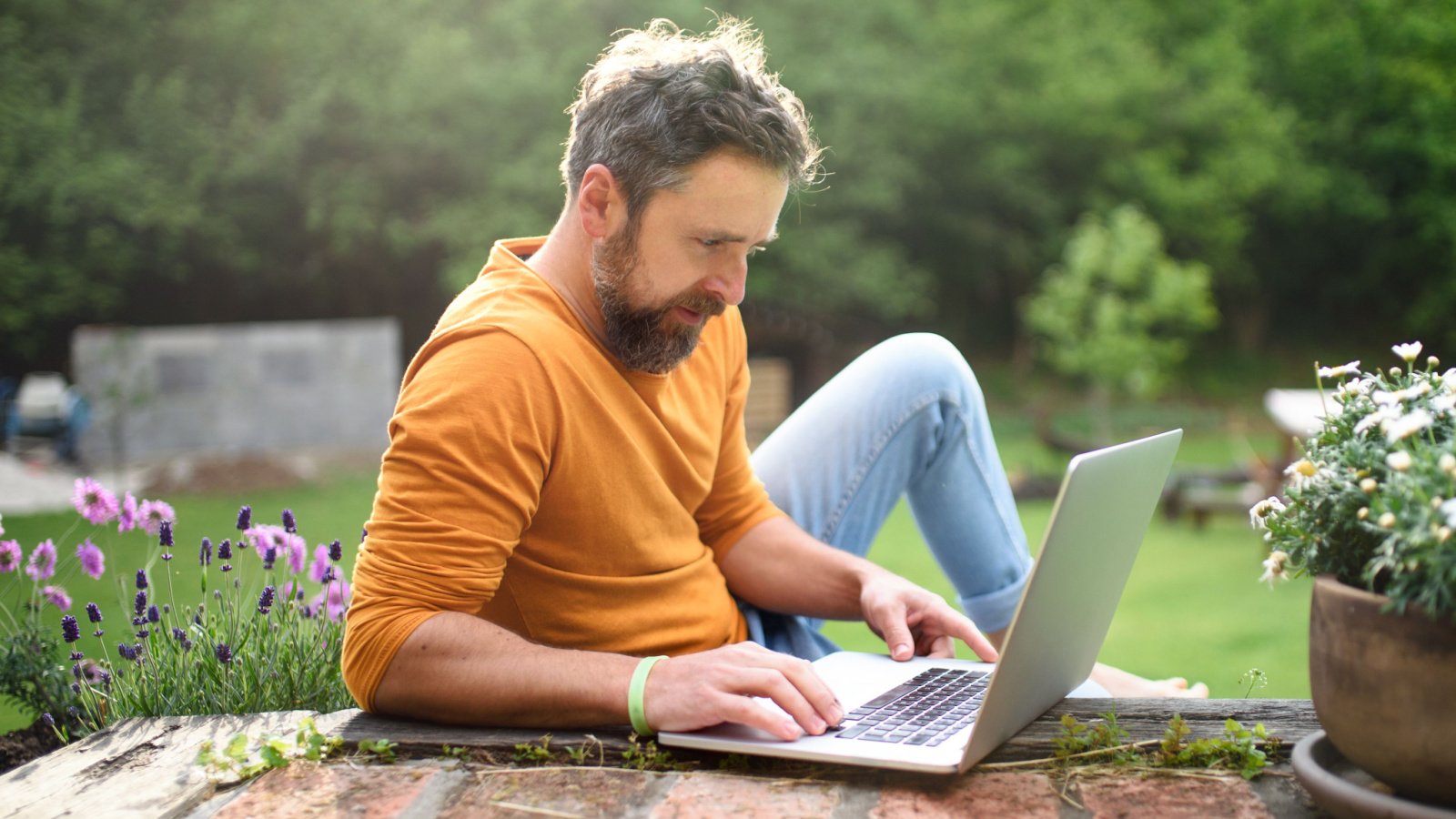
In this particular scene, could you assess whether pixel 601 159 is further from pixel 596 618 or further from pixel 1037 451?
pixel 1037 451

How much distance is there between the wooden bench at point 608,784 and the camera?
3.61 feet

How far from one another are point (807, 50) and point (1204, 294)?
6.53 metres

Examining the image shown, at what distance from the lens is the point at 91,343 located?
9.55 metres

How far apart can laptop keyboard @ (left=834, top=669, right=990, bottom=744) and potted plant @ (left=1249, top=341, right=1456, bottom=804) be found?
359 mm

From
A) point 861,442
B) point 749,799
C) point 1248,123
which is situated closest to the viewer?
point 749,799

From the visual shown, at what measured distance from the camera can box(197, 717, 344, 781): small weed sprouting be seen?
1.23 meters

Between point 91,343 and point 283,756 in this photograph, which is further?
point 91,343

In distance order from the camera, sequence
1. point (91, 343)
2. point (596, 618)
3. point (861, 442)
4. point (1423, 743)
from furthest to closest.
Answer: point (91, 343)
point (861, 442)
point (596, 618)
point (1423, 743)

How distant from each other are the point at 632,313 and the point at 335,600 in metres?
0.86

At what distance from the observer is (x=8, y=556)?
1.84 m

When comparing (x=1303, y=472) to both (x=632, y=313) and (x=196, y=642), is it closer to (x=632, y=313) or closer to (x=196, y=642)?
(x=632, y=313)

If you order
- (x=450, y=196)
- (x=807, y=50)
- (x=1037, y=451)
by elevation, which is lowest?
(x=1037, y=451)

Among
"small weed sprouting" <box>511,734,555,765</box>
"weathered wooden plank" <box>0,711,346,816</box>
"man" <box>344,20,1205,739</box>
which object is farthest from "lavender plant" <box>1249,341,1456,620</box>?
"weathered wooden plank" <box>0,711,346,816</box>

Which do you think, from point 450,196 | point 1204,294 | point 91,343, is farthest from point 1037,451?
point 91,343
